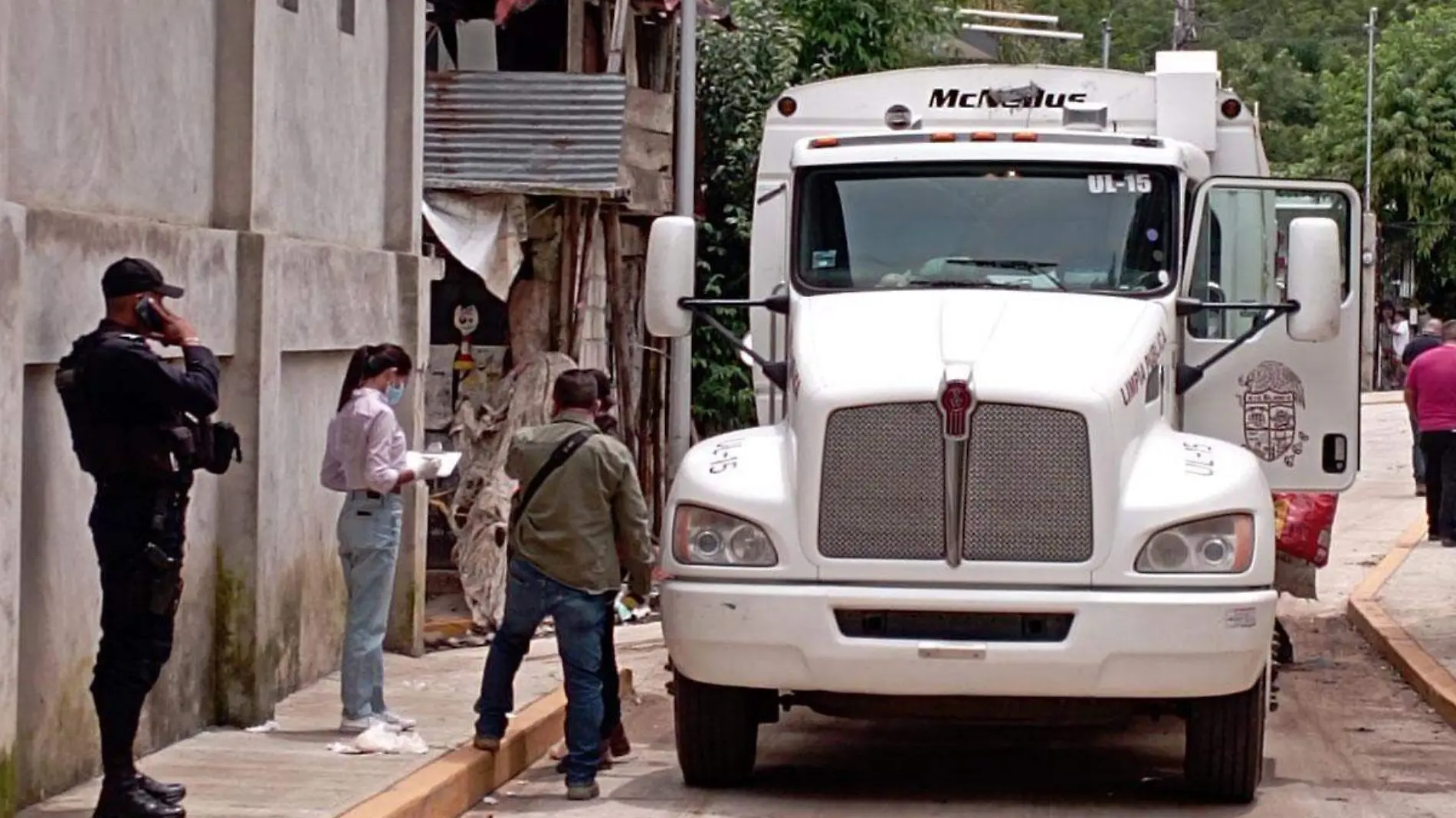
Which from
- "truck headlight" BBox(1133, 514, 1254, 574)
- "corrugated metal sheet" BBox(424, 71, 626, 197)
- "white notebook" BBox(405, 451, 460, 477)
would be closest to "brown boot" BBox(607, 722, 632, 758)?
"white notebook" BBox(405, 451, 460, 477)

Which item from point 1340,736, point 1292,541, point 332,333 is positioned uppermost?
point 332,333

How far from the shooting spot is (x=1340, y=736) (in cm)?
1205

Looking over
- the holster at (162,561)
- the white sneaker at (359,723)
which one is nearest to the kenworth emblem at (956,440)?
the white sneaker at (359,723)

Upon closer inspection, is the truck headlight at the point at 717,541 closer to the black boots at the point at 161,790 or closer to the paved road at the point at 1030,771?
the paved road at the point at 1030,771

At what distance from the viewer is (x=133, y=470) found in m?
8.01

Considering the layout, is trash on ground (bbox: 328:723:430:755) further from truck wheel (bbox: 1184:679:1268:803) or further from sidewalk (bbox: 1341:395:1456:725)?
sidewalk (bbox: 1341:395:1456:725)

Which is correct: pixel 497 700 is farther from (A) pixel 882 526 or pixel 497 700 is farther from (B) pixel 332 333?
(B) pixel 332 333

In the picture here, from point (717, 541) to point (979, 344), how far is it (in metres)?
1.38

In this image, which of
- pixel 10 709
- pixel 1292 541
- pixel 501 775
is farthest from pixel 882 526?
pixel 1292 541

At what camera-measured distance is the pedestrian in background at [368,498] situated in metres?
10.2

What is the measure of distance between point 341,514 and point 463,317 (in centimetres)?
754

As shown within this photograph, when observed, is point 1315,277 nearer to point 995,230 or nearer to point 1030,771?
point 995,230

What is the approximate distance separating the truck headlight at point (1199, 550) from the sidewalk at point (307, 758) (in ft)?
10.5

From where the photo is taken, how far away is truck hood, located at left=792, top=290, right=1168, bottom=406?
954cm
